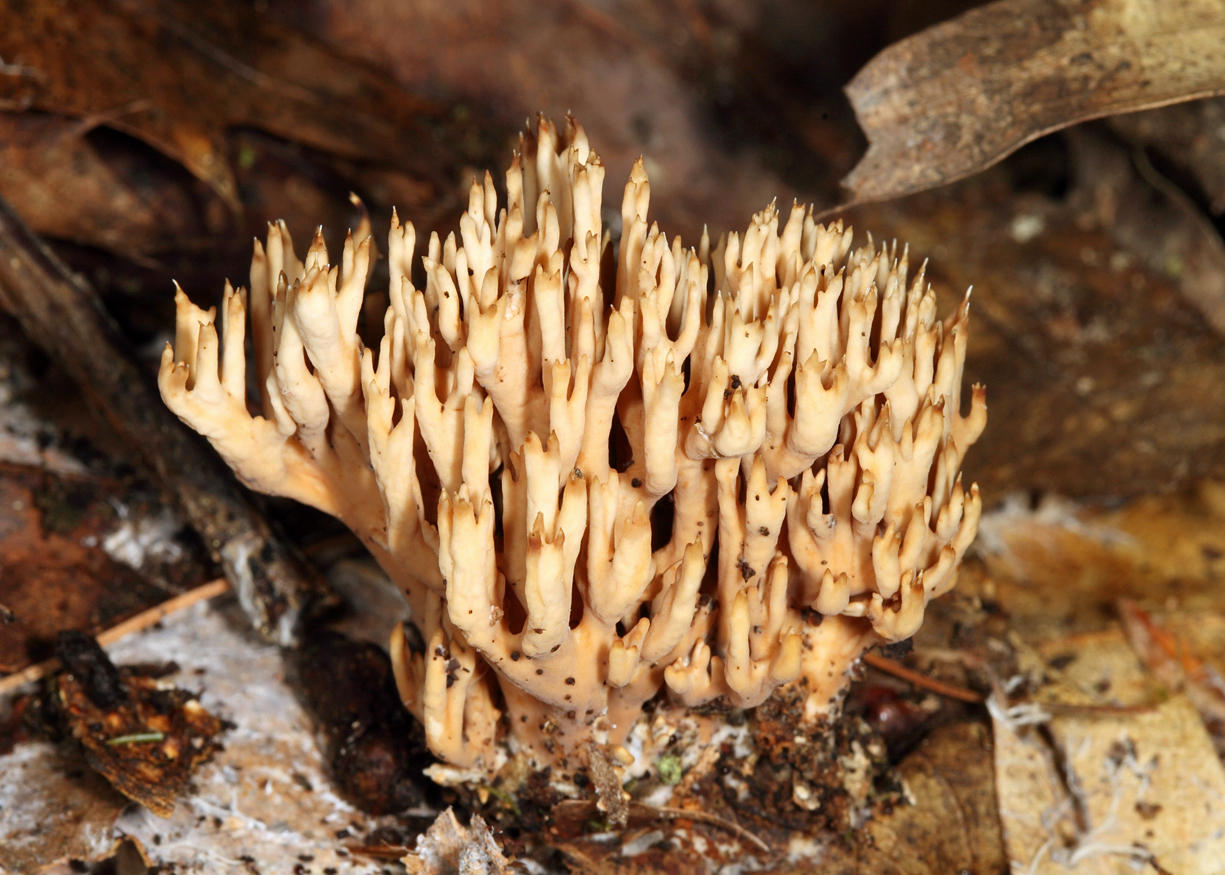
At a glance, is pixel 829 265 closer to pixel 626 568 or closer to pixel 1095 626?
pixel 626 568

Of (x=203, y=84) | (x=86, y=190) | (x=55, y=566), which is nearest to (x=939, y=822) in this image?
(x=55, y=566)

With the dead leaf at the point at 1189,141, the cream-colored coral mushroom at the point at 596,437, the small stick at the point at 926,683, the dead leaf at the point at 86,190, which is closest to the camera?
the cream-colored coral mushroom at the point at 596,437

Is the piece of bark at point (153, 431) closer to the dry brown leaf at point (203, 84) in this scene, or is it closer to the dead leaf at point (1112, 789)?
the dry brown leaf at point (203, 84)

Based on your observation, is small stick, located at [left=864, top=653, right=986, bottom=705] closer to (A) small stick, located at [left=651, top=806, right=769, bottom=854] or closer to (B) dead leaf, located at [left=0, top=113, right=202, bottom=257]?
(A) small stick, located at [left=651, top=806, right=769, bottom=854]

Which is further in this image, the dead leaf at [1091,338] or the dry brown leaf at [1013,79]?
the dead leaf at [1091,338]

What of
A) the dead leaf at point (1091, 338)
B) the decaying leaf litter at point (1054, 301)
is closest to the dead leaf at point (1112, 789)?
the decaying leaf litter at point (1054, 301)

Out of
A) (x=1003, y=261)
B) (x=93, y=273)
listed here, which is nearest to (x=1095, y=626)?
(x=1003, y=261)

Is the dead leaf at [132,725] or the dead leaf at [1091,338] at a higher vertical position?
the dead leaf at [1091,338]

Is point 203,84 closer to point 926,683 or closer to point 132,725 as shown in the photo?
point 132,725
